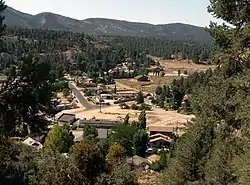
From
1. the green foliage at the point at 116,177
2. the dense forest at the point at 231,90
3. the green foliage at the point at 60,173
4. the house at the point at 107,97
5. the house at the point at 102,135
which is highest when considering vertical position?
the dense forest at the point at 231,90

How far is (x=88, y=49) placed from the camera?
13450 centimetres

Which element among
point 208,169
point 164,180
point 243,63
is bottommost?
point 164,180

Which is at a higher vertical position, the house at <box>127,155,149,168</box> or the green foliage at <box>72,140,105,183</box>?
the green foliage at <box>72,140,105,183</box>

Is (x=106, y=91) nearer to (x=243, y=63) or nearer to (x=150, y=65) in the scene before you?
(x=150, y=65)

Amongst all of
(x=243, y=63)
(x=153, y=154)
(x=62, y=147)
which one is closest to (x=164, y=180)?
(x=243, y=63)

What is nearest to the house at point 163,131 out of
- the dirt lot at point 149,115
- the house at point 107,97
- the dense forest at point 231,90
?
the dirt lot at point 149,115

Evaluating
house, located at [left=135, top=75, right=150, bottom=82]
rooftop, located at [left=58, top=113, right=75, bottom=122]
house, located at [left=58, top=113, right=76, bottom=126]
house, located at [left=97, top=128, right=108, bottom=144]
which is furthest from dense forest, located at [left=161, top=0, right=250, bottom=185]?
house, located at [left=135, top=75, right=150, bottom=82]

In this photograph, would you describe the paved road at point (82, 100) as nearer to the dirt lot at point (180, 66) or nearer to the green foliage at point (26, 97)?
the dirt lot at point (180, 66)

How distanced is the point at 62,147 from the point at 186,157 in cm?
1978

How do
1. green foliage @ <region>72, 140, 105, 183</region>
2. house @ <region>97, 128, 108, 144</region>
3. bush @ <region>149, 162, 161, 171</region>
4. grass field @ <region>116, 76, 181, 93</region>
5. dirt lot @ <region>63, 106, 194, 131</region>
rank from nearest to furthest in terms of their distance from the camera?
green foliage @ <region>72, 140, 105, 183</region>
bush @ <region>149, 162, 161, 171</region>
house @ <region>97, 128, 108, 144</region>
dirt lot @ <region>63, 106, 194, 131</region>
grass field @ <region>116, 76, 181, 93</region>

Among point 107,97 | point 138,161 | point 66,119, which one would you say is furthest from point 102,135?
point 107,97

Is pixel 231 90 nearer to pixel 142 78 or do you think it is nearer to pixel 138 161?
pixel 138 161

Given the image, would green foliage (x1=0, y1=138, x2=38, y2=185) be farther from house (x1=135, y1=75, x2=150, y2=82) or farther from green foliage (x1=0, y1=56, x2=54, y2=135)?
house (x1=135, y1=75, x2=150, y2=82)

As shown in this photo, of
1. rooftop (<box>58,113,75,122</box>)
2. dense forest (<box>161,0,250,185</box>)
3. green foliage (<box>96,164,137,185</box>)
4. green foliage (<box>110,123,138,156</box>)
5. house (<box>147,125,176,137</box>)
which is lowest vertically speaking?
rooftop (<box>58,113,75,122</box>)
